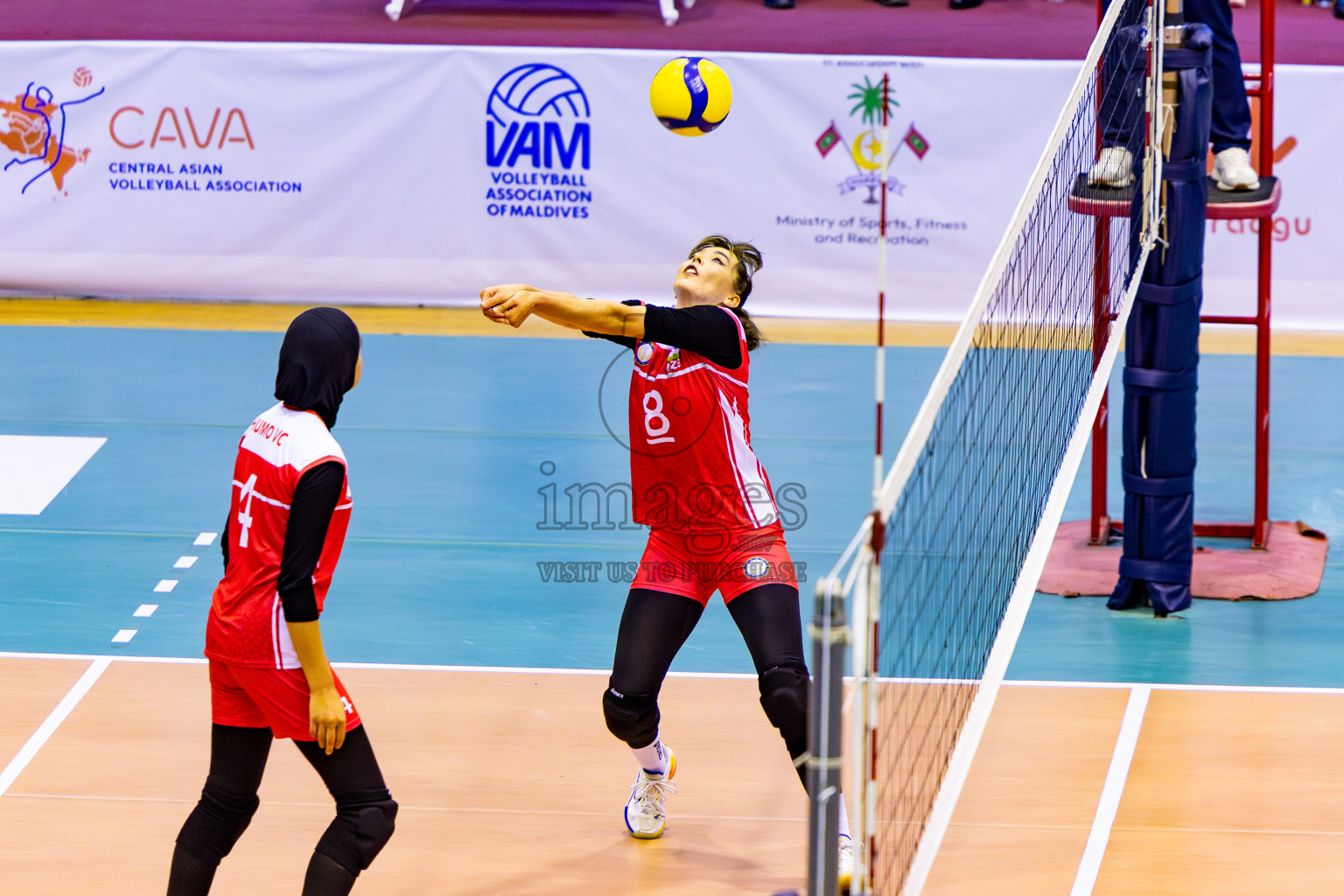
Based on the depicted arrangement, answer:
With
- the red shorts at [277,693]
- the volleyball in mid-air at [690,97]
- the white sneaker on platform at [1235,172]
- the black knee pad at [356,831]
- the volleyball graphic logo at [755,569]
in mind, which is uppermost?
the volleyball in mid-air at [690,97]

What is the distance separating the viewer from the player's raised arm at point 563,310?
432 centimetres

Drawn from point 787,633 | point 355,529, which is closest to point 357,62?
point 355,529

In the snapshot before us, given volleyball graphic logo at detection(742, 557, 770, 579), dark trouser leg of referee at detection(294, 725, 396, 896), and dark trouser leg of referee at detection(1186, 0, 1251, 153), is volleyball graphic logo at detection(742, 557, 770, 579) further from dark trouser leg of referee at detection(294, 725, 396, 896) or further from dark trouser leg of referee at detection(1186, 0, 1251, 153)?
dark trouser leg of referee at detection(1186, 0, 1251, 153)

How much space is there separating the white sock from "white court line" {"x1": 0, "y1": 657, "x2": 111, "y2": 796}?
2.37 m

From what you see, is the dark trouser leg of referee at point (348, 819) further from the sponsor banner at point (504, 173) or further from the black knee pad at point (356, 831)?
the sponsor banner at point (504, 173)

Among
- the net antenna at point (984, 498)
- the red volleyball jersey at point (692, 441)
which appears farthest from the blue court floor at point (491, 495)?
the red volleyball jersey at point (692, 441)

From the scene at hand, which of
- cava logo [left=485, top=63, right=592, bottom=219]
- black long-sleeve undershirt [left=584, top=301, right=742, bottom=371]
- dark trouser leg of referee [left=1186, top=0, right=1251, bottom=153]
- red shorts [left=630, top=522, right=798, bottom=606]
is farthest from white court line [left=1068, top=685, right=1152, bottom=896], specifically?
cava logo [left=485, top=63, right=592, bottom=219]

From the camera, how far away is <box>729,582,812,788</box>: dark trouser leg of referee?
16.5 feet

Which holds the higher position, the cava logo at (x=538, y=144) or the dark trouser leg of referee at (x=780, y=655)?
the cava logo at (x=538, y=144)

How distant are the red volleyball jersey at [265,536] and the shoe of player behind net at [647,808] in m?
1.73

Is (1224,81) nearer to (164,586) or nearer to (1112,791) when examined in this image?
(1112,791)

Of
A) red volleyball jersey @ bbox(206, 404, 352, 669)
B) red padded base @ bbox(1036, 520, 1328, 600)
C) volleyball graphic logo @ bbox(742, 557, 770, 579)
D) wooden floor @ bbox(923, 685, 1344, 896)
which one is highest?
red volleyball jersey @ bbox(206, 404, 352, 669)

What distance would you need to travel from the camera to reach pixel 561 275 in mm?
13055

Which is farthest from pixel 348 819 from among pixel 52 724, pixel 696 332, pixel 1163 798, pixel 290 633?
pixel 1163 798
